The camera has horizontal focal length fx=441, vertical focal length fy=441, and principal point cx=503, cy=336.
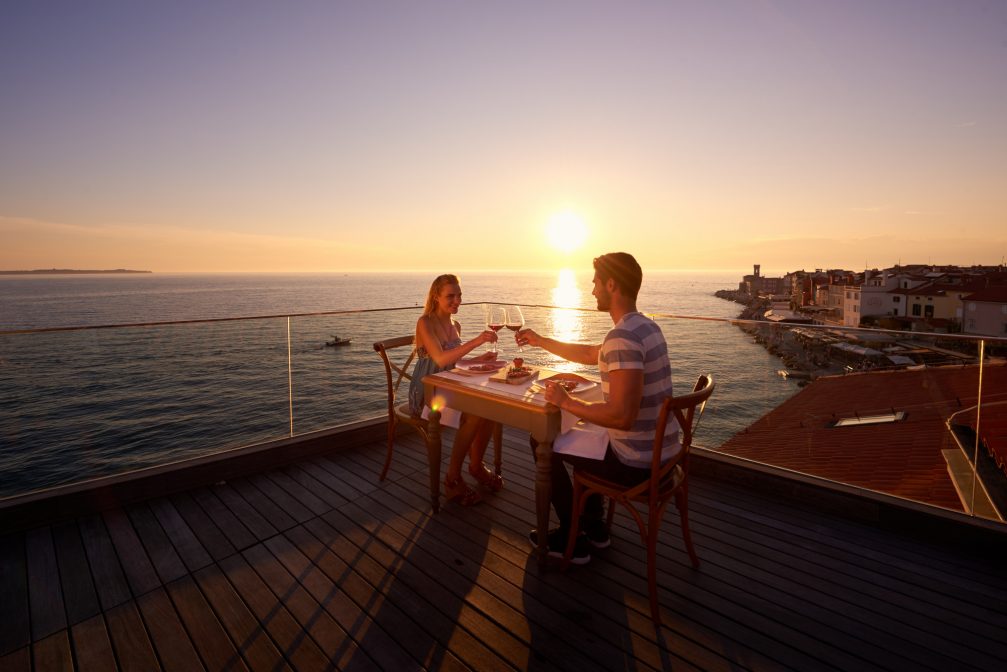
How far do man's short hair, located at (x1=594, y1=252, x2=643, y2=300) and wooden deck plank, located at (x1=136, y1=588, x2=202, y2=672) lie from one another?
2104 millimetres

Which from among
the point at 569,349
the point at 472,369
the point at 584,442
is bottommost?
the point at 584,442

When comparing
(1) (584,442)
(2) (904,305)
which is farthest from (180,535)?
(2) (904,305)

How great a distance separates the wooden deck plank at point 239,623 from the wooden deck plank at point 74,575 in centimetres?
39

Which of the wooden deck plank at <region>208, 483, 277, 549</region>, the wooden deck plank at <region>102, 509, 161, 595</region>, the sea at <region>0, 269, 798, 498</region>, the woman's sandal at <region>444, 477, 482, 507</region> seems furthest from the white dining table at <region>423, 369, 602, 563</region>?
the sea at <region>0, 269, 798, 498</region>

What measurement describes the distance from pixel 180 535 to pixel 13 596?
0.61 metres

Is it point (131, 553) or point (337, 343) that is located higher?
point (131, 553)

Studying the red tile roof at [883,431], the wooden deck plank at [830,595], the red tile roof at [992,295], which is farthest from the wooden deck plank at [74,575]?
the red tile roof at [992,295]

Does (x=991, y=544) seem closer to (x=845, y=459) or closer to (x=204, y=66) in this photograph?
(x=845, y=459)

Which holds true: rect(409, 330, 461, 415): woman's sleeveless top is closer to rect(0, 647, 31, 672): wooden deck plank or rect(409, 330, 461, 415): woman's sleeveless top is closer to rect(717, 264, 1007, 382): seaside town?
rect(0, 647, 31, 672): wooden deck plank

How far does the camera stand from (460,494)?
280 centimetres

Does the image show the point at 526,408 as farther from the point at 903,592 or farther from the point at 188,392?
the point at 188,392

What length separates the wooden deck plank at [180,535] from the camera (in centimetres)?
218

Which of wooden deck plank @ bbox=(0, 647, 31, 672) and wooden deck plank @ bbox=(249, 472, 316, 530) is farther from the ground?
wooden deck plank @ bbox=(0, 647, 31, 672)

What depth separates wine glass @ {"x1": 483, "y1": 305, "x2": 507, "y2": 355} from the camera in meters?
2.25
